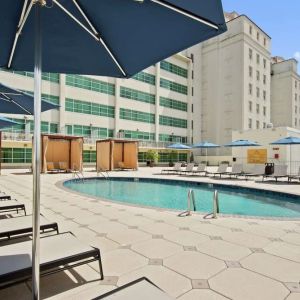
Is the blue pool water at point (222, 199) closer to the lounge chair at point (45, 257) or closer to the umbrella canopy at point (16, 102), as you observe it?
the umbrella canopy at point (16, 102)

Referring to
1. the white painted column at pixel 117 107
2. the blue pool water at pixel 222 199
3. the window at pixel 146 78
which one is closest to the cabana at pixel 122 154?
the white painted column at pixel 117 107

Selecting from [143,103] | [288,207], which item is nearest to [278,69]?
[143,103]

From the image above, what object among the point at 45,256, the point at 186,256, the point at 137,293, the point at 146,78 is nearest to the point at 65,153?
the point at 146,78

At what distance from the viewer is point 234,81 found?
1753 inches

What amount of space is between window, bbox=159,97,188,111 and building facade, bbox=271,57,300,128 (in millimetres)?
25907

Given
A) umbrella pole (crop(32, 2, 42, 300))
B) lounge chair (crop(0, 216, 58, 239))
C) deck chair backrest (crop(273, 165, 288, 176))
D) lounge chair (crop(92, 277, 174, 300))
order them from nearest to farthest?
umbrella pole (crop(32, 2, 42, 300)) → lounge chair (crop(92, 277, 174, 300)) → lounge chair (crop(0, 216, 58, 239)) → deck chair backrest (crop(273, 165, 288, 176))

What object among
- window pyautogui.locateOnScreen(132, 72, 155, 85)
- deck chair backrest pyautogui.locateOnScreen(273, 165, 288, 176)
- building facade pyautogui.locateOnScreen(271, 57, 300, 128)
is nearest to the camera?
deck chair backrest pyautogui.locateOnScreen(273, 165, 288, 176)

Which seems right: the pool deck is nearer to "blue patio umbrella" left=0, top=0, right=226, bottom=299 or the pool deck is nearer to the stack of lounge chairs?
the stack of lounge chairs

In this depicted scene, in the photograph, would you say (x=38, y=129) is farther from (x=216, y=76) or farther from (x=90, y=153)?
(x=216, y=76)

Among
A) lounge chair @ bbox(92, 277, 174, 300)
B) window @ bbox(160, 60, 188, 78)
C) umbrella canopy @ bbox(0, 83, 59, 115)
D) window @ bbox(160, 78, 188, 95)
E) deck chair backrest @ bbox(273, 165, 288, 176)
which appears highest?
window @ bbox(160, 60, 188, 78)

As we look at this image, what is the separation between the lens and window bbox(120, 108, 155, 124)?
37119 millimetres

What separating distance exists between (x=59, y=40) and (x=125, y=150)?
24323 millimetres

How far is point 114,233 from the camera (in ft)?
17.4

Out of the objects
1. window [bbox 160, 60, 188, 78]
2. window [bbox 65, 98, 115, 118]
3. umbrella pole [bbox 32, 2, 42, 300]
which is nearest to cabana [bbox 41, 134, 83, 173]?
window [bbox 65, 98, 115, 118]
